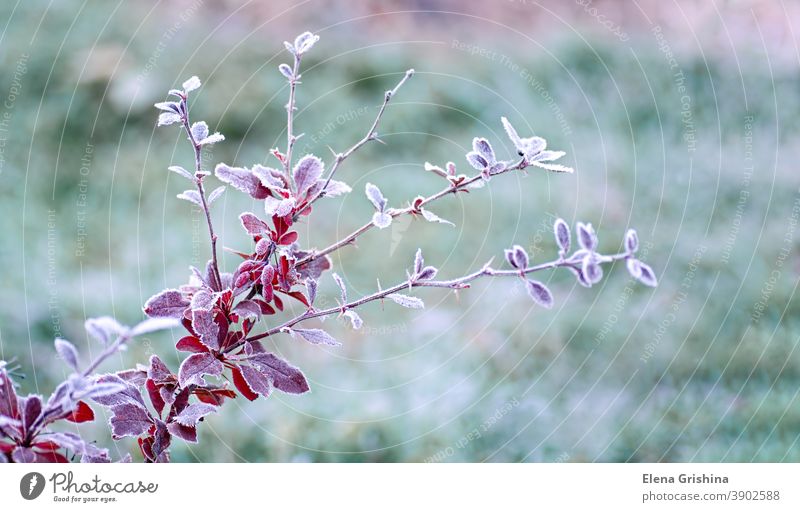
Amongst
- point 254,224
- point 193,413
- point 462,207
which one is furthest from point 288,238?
point 462,207

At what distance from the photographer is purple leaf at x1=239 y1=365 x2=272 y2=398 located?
1.53 feet

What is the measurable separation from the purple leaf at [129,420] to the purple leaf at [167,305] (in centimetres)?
6

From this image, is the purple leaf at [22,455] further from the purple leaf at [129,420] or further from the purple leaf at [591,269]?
the purple leaf at [591,269]

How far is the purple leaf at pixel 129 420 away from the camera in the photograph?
458mm

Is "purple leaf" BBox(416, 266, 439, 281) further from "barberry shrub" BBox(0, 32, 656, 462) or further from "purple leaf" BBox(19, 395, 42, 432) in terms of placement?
"purple leaf" BBox(19, 395, 42, 432)

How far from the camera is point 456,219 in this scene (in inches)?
71.0

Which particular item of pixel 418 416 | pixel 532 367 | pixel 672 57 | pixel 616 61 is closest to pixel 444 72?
pixel 616 61

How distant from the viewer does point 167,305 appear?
47 cm

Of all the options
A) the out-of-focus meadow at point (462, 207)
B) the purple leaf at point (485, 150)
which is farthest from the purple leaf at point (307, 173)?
the out-of-focus meadow at point (462, 207)

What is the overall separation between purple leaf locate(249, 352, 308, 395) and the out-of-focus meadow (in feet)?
2.47

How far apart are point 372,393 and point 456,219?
0.55 m

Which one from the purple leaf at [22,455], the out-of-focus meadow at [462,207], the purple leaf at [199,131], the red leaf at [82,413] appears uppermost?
the purple leaf at [199,131]

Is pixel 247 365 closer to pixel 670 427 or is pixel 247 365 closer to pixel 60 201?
pixel 670 427

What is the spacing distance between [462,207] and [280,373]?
1447 millimetres
